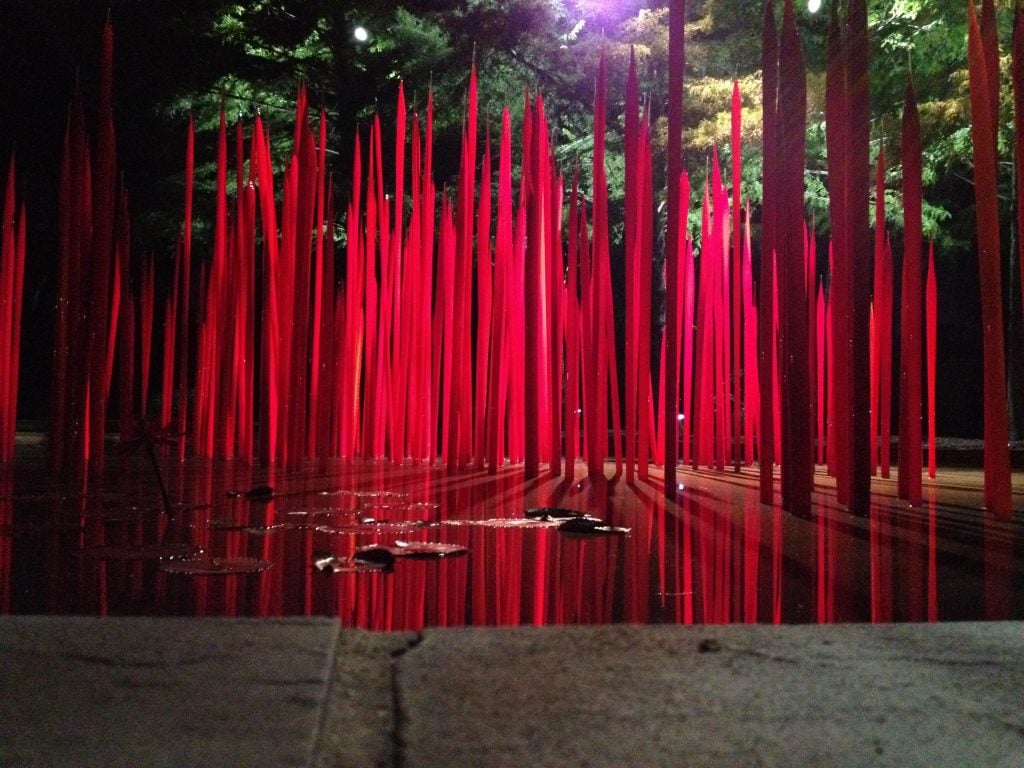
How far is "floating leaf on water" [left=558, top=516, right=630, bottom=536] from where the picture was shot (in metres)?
1.62

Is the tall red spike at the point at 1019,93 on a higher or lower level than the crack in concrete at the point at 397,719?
higher

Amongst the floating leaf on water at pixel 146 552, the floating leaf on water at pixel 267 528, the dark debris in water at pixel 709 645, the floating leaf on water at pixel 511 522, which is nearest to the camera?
the dark debris in water at pixel 709 645

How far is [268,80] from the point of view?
6.06 meters

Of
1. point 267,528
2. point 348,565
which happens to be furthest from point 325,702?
point 267,528

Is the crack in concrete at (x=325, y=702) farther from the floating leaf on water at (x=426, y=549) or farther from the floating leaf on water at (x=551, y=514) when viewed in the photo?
the floating leaf on water at (x=551, y=514)

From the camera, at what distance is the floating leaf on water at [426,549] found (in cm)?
132

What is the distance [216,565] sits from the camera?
122 cm

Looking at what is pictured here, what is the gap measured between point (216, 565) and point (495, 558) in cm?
37

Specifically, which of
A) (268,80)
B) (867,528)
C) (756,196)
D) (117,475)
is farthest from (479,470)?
(756,196)

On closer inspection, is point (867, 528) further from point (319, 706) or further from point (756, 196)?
point (756, 196)

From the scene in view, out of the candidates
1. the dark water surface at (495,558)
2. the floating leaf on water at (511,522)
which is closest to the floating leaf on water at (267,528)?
the dark water surface at (495,558)

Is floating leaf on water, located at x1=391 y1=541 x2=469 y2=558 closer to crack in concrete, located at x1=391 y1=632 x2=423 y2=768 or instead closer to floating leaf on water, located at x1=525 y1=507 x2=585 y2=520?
floating leaf on water, located at x1=525 y1=507 x2=585 y2=520

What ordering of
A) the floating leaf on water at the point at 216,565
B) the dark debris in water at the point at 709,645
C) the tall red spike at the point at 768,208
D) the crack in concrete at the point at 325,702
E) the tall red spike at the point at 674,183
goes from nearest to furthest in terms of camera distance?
the crack in concrete at the point at 325,702 < the dark debris in water at the point at 709,645 < the floating leaf on water at the point at 216,565 < the tall red spike at the point at 768,208 < the tall red spike at the point at 674,183

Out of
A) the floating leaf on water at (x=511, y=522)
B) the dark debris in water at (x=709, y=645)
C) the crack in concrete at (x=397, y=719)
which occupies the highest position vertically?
the floating leaf on water at (x=511, y=522)
